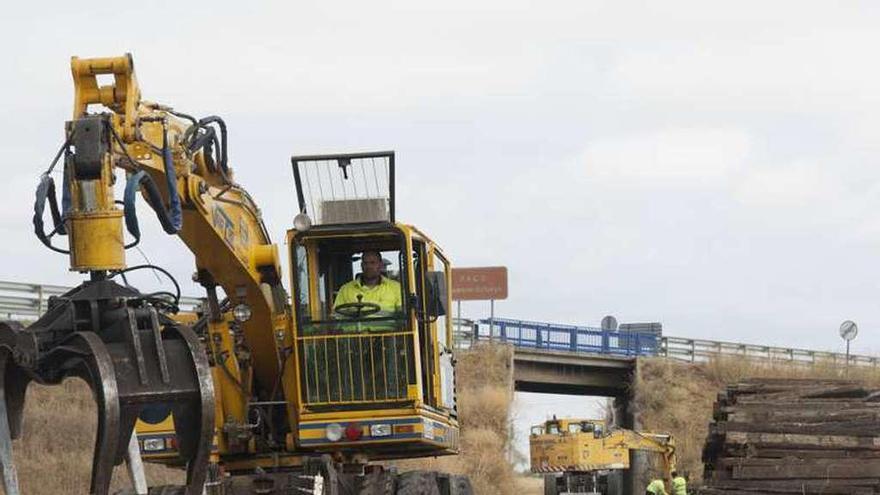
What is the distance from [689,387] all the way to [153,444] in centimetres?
4045

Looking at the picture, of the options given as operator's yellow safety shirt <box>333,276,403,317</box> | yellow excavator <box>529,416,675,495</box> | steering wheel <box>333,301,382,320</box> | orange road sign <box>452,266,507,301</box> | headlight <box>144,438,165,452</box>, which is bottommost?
yellow excavator <box>529,416,675,495</box>

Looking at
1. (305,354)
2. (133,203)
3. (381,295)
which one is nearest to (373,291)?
(381,295)

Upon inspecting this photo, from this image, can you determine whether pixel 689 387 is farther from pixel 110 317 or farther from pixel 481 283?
pixel 110 317

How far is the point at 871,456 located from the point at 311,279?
7.24 m

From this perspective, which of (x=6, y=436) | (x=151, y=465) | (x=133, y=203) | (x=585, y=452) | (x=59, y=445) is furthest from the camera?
(x=585, y=452)

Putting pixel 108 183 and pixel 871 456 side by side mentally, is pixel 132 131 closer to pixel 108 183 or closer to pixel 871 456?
pixel 108 183

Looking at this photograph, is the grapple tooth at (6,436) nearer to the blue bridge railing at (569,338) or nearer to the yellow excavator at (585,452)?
the yellow excavator at (585,452)

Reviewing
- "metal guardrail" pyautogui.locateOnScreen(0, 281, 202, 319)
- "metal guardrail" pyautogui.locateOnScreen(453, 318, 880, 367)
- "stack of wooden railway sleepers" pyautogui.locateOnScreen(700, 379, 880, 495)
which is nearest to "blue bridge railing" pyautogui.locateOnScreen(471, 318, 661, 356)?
"metal guardrail" pyautogui.locateOnScreen(453, 318, 880, 367)

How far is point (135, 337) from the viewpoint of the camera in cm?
1046

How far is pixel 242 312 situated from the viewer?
51.8ft

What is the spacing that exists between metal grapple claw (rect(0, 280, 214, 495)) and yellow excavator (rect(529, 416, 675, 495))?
3026cm

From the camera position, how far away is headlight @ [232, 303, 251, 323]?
1577 cm

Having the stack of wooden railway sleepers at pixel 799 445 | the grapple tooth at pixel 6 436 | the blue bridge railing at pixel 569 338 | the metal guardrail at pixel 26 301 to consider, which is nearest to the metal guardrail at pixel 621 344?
the blue bridge railing at pixel 569 338

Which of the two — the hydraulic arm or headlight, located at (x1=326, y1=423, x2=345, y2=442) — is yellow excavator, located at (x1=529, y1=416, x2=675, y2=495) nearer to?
headlight, located at (x1=326, y1=423, x2=345, y2=442)
